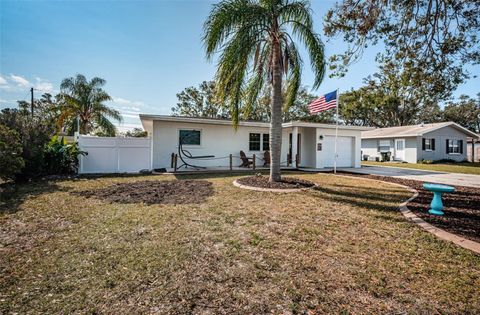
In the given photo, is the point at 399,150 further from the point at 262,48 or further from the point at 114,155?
the point at 114,155

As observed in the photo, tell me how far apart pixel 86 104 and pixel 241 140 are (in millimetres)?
14896

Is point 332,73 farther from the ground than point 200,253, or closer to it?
farther from the ground

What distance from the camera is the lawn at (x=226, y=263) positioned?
7.45ft

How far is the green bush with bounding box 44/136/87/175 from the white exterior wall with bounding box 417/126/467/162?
27.7 metres

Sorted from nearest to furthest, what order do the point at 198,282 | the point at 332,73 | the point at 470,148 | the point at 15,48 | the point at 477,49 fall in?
1. the point at 198,282
2. the point at 477,49
3. the point at 332,73
4. the point at 15,48
5. the point at 470,148

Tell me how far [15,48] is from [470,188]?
66.2ft

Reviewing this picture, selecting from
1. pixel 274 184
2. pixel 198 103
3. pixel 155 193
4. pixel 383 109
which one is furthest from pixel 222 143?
pixel 383 109

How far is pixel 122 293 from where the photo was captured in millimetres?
2379

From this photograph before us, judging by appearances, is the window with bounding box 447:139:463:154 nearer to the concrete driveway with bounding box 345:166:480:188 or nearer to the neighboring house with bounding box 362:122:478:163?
the neighboring house with bounding box 362:122:478:163

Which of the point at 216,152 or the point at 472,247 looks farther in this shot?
the point at 216,152

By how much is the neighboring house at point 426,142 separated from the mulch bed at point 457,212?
17764 millimetres

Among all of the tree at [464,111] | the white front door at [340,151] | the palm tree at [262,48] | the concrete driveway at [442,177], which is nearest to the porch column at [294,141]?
the white front door at [340,151]

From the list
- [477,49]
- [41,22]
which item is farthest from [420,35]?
[41,22]

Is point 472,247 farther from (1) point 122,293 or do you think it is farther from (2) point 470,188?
(2) point 470,188
